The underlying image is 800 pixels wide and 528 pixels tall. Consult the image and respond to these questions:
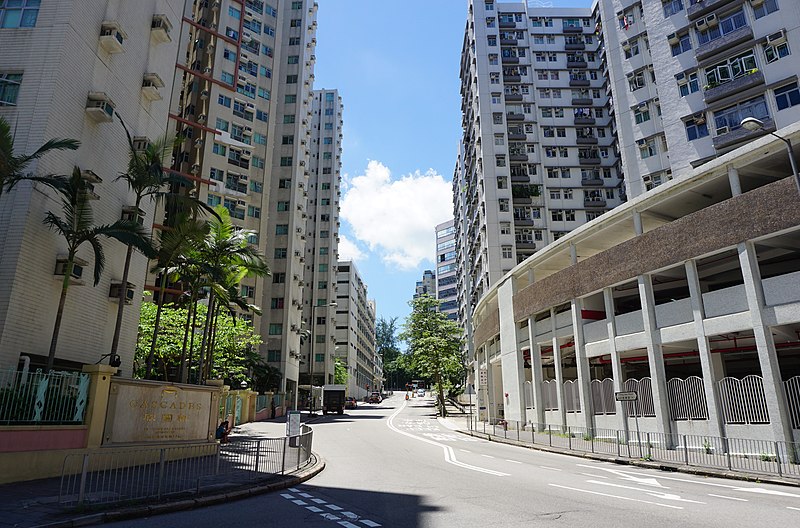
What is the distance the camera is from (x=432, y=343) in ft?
191

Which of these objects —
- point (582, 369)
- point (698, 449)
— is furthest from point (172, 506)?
point (582, 369)

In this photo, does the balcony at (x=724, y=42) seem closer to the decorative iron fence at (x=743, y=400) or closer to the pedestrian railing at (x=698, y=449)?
the decorative iron fence at (x=743, y=400)

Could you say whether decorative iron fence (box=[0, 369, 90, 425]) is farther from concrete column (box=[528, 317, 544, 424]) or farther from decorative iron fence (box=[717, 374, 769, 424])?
concrete column (box=[528, 317, 544, 424])

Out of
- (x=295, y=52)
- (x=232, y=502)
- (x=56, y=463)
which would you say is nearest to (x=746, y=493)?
(x=232, y=502)

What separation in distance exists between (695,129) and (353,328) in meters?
84.6

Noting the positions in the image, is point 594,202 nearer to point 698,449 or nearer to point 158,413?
point 698,449

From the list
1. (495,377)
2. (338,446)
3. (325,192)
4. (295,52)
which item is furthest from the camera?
(325,192)

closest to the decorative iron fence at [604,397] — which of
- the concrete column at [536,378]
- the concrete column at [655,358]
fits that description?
the concrete column at [655,358]

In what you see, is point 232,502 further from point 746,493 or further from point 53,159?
point 53,159

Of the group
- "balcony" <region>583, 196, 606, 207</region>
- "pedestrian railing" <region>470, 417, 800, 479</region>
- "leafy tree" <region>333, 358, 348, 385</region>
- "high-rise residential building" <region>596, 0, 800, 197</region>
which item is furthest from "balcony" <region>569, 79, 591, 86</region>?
"leafy tree" <region>333, 358, 348, 385</region>

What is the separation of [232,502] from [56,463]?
5.74 meters

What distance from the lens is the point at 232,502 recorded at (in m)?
11.3

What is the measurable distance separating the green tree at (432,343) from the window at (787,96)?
125ft

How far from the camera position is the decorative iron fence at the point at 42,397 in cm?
1249
